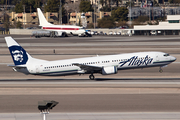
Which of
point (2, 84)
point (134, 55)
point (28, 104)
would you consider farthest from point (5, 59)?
point (28, 104)

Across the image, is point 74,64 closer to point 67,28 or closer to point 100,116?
point 100,116

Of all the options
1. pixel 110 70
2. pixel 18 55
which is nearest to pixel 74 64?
pixel 110 70

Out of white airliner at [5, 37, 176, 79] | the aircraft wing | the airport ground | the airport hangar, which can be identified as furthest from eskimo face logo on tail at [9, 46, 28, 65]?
the airport hangar

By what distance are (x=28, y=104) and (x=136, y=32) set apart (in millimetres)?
123561

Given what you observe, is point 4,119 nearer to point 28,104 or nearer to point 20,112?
point 20,112

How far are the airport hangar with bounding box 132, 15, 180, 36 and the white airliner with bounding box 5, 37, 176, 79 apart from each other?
93.3 m

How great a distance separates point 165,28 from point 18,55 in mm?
104951

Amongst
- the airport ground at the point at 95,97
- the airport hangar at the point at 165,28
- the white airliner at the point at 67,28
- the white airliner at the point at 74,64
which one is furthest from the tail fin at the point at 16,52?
the airport hangar at the point at 165,28

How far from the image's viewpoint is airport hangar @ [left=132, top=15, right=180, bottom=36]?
434 feet

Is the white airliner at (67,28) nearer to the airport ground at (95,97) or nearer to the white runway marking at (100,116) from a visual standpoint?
the airport ground at (95,97)

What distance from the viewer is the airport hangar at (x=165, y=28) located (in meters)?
132

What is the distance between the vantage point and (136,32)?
5812 inches

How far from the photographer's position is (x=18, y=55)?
1681 inches

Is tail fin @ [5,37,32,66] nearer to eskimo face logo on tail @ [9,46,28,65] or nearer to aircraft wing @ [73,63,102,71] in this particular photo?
eskimo face logo on tail @ [9,46,28,65]
